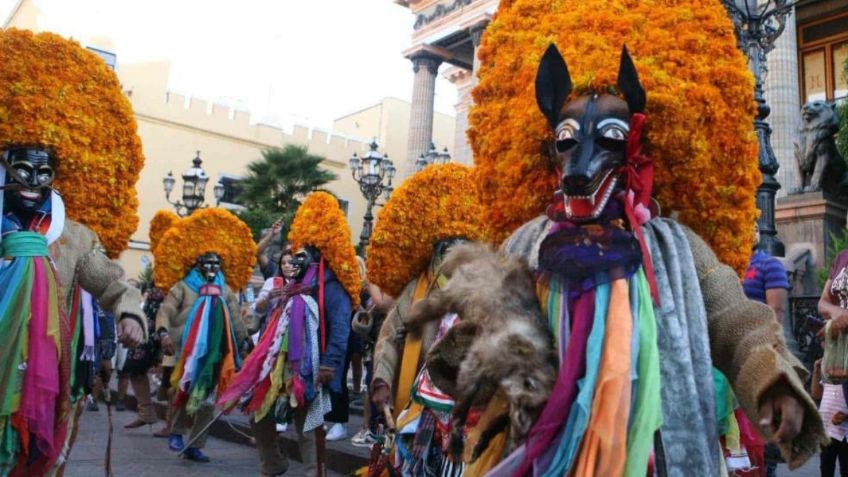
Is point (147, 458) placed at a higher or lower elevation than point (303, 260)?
lower

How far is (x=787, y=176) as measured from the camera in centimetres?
1730

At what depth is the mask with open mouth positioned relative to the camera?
2.36m

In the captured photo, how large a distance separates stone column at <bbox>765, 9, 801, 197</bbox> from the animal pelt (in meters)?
16.6

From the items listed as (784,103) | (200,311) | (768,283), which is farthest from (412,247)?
(784,103)

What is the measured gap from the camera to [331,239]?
5.81m

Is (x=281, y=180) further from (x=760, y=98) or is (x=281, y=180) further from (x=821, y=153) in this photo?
(x=760, y=98)

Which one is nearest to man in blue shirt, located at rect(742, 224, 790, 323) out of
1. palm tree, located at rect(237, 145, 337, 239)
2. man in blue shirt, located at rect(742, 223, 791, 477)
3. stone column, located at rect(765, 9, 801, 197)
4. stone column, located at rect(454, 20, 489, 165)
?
man in blue shirt, located at rect(742, 223, 791, 477)

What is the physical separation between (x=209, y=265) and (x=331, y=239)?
227 cm

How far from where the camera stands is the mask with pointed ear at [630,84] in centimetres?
233

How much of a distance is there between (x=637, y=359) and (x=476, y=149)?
1.17 m

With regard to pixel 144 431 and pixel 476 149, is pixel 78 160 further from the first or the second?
pixel 144 431

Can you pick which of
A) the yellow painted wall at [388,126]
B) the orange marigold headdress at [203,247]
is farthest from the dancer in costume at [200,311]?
the yellow painted wall at [388,126]

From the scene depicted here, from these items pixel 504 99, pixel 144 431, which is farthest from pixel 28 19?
pixel 504 99

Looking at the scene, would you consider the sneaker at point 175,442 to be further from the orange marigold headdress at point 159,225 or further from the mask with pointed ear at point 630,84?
the mask with pointed ear at point 630,84
